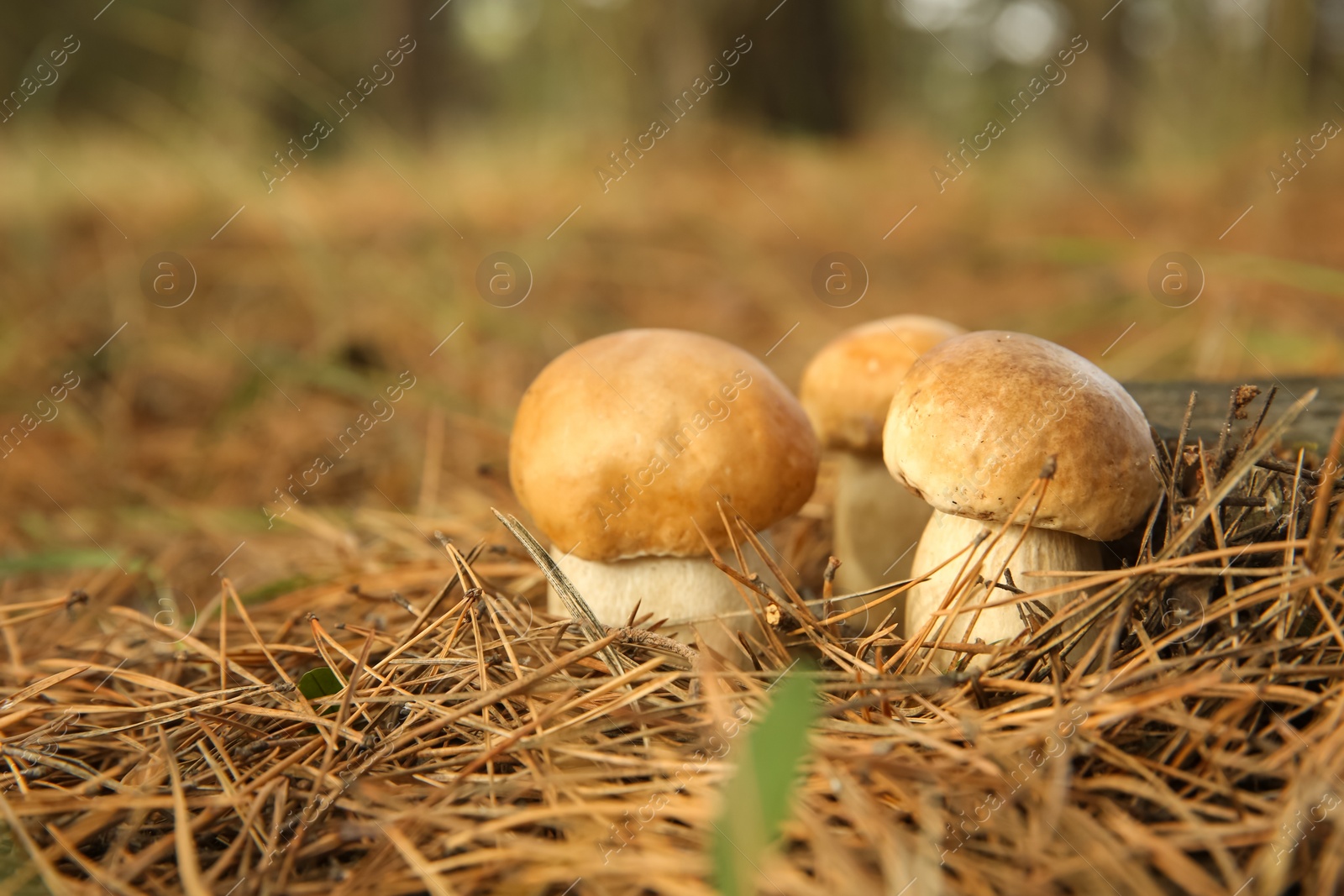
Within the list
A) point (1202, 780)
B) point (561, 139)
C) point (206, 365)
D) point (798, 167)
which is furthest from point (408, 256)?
point (1202, 780)

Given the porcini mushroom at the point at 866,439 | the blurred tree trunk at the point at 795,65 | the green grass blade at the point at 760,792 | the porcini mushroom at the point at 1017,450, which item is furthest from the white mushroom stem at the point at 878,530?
the blurred tree trunk at the point at 795,65

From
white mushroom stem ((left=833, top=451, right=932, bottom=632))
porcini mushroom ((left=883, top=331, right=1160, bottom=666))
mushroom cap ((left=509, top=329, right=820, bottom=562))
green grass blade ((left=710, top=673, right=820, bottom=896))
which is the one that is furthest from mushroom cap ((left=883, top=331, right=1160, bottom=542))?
green grass blade ((left=710, top=673, right=820, bottom=896))

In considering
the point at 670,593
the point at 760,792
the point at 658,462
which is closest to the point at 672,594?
the point at 670,593

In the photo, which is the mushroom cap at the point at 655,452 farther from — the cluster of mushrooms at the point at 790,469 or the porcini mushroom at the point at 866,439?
the porcini mushroom at the point at 866,439

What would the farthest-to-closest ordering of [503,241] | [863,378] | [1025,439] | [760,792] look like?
[503,241], [863,378], [1025,439], [760,792]

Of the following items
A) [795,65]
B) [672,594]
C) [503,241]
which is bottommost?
[672,594]

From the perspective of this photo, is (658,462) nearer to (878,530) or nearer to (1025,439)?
(1025,439)

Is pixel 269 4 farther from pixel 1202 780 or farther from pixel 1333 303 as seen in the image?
pixel 1202 780
